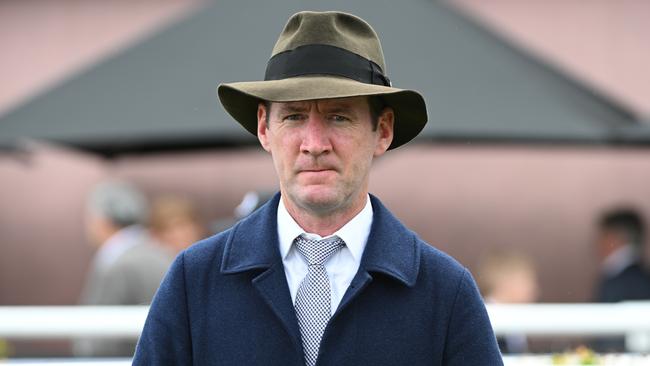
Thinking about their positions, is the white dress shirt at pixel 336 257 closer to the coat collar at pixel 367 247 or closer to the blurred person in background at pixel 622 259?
the coat collar at pixel 367 247

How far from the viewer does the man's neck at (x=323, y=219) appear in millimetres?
2193

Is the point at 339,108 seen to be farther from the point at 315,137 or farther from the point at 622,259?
the point at 622,259

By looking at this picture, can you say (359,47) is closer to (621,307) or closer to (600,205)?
(621,307)

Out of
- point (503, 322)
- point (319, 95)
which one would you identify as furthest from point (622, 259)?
point (319, 95)

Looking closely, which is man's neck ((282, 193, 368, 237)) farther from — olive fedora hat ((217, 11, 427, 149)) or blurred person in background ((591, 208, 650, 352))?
blurred person in background ((591, 208, 650, 352))

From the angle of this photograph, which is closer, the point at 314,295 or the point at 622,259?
the point at 314,295

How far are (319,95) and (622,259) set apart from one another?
4.31 m

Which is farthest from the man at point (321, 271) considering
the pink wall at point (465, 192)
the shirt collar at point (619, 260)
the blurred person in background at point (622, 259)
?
the pink wall at point (465, 192)

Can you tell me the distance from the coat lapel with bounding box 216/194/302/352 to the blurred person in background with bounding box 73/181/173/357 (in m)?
2.84

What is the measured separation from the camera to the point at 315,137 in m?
2.13

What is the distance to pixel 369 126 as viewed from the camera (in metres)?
2.21

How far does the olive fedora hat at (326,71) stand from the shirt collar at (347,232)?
21cm

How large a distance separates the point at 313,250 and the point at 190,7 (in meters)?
5.62

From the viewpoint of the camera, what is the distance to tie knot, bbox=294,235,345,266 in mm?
2197
